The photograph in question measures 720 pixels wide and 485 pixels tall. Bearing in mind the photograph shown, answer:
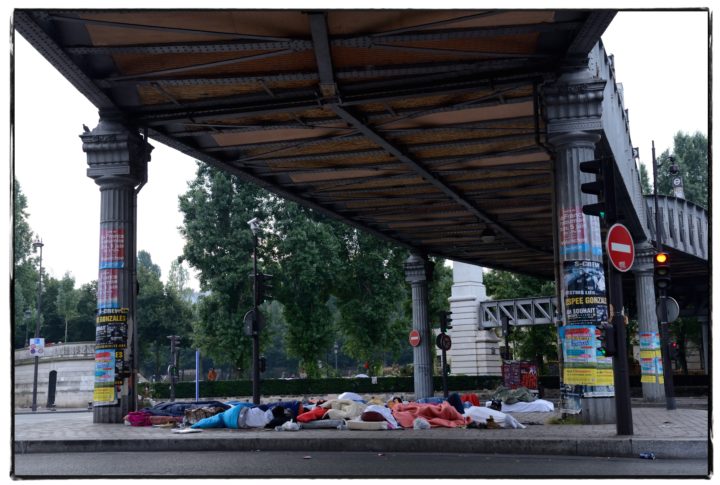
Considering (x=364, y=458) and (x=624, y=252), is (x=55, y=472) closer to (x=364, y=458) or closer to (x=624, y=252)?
(x=364, y=458)

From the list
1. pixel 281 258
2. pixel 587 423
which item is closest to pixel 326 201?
pixel 587 423

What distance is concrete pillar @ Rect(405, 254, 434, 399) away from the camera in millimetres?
32656

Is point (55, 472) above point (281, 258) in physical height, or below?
below

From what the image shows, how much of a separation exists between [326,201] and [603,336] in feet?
49.1

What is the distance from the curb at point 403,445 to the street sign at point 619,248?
7.93ft

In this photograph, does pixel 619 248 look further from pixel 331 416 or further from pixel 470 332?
pixel 470 332

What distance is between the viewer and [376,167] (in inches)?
834

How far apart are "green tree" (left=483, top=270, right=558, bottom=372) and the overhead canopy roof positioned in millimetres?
27944

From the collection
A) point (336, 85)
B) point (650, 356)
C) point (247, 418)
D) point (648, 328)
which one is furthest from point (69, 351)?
point (336, 85)

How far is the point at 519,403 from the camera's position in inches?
755

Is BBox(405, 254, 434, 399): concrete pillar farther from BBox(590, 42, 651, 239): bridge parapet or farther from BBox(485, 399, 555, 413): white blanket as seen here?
BBox(485, 399, 555, 413): white blanket

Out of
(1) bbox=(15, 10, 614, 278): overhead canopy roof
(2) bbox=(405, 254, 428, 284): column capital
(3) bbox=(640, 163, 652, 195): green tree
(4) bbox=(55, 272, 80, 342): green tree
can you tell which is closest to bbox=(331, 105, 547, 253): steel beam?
(1) bbox=(15, 10, 614, 278): overhead canopy roof

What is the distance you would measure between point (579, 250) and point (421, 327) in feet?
63.2

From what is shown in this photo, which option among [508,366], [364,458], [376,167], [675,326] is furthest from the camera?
[675,326]
